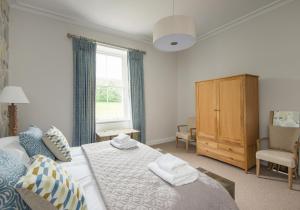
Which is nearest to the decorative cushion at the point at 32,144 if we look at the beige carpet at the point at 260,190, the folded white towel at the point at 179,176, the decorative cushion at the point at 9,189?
the decorative cushion at the point at 9,189

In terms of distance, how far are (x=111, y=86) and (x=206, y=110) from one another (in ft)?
7.76

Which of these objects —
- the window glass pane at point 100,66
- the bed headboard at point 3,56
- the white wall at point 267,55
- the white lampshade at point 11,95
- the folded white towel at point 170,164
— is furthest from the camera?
the window glass pane at point 100,66

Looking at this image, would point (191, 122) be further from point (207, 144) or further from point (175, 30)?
point (175, 30)

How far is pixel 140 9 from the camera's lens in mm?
3031

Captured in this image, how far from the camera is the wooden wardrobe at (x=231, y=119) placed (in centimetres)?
292

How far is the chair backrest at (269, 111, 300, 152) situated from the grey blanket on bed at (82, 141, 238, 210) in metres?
2.16

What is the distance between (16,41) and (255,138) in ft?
15.6

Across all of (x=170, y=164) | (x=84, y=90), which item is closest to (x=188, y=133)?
(x=84, y=90)

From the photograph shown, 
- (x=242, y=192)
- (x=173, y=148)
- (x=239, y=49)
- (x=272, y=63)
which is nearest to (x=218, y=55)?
(x=239, y=49)

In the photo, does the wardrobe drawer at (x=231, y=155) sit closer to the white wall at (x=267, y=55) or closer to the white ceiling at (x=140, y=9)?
the white wall at (x=267, y=55)

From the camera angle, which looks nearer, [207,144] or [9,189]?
[9,189]

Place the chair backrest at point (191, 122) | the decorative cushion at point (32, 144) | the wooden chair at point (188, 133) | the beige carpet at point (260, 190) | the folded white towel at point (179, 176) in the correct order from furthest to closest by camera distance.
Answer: the chair backrest at point (191, 122), the wooden chair at point (188, 133), the beige carpet at point (260, 190), the decorative cushion at point (32, 144), the folded white towel at point (179, 176)

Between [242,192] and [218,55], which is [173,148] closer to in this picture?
[242,192]

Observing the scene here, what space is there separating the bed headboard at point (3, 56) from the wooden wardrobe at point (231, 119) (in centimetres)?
361
